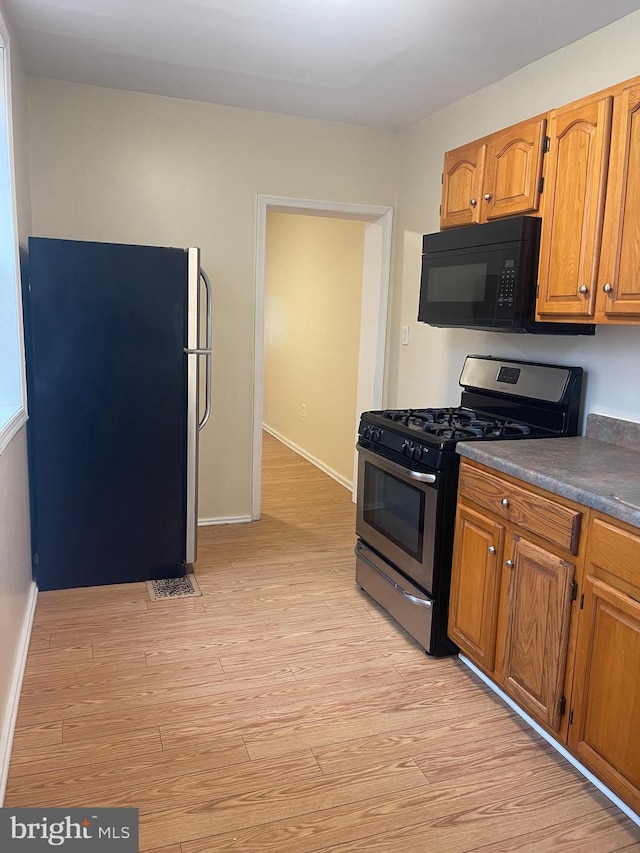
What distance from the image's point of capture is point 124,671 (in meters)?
2.42

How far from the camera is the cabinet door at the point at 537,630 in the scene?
6.24 feet

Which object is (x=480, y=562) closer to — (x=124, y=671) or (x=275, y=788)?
(x=275, y=788)

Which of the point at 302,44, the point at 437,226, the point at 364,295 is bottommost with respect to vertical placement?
the point at 364,295

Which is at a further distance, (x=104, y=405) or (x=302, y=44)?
(x=104, y=405)

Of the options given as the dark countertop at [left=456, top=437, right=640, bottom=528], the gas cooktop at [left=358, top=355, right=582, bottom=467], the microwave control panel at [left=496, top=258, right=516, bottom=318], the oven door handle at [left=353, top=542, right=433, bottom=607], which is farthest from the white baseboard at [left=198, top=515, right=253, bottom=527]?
the microwave control panel at [left=496, top=258, right=516, bottom=318]

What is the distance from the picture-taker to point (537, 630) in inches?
78.7

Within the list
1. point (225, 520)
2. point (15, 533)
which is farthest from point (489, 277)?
point (225, 520)

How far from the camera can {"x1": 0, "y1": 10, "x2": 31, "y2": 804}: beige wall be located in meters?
2.03

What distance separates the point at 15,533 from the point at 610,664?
210 centimetres

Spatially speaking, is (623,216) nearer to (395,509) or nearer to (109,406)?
(395,509)

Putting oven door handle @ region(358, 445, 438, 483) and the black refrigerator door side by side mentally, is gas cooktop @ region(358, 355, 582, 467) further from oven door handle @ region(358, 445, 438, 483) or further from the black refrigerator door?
the black refrigerator door

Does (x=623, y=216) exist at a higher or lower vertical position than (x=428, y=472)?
higher

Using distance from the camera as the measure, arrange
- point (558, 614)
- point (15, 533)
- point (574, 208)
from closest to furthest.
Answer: point (558, 614) < point (574, 208) < point (15, 533)

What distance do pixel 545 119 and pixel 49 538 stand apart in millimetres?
2772
